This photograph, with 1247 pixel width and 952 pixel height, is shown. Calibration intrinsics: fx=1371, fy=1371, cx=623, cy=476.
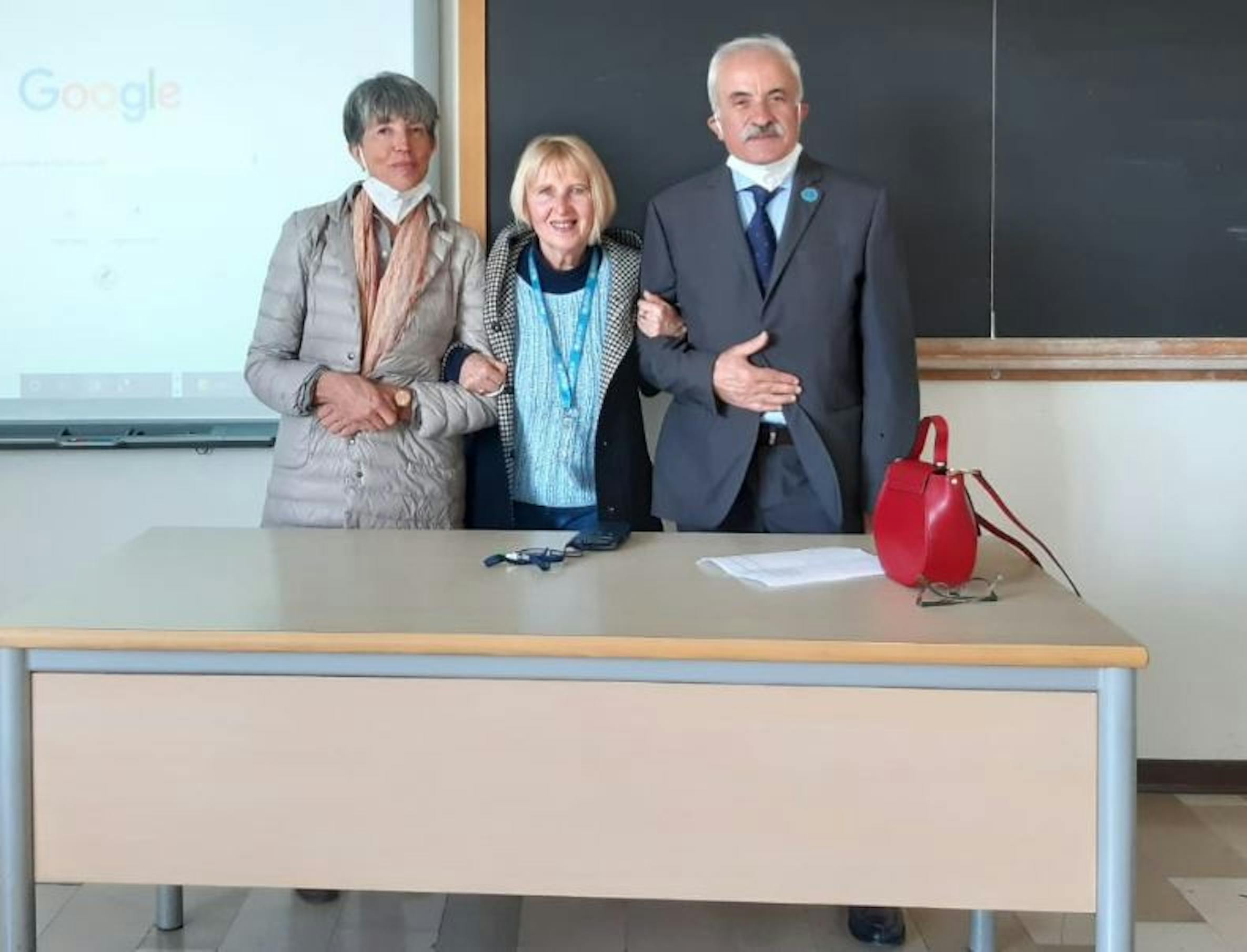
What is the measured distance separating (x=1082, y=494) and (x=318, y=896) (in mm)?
2021

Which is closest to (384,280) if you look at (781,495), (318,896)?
(781,495)

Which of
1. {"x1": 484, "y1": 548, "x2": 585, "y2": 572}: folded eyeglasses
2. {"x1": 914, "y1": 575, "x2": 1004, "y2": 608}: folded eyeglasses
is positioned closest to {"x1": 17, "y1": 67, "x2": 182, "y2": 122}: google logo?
{"x1": 484, "y1": 548, "x2": 585, "y2": 572}: folded eyeglasses

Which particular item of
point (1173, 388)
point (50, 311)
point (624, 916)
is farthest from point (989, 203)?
point (50, 311)

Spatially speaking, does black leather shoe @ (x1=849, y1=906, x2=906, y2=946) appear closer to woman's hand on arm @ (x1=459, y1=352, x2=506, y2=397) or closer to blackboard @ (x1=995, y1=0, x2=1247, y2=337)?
woman's hand on arm @ (x1=459, y1=352, x2=506, y2=397)

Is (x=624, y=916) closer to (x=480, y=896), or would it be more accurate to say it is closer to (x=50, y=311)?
(x=480, y=896)

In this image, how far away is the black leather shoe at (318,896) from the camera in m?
2.74

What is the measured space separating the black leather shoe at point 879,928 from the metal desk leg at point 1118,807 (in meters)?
0.91

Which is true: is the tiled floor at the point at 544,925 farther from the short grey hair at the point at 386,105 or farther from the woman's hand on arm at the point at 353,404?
the short grey hair at the point at 386,105

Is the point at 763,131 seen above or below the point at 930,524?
above

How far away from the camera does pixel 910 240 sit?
10.7 feet

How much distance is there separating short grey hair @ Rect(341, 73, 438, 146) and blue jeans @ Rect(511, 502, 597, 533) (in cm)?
83

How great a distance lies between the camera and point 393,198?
9.36 feet

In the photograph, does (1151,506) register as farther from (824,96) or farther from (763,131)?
(763,131)

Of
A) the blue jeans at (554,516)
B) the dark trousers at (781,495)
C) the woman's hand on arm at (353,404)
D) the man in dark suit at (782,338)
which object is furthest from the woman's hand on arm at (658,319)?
the woman's hand on arm at (353,404)
